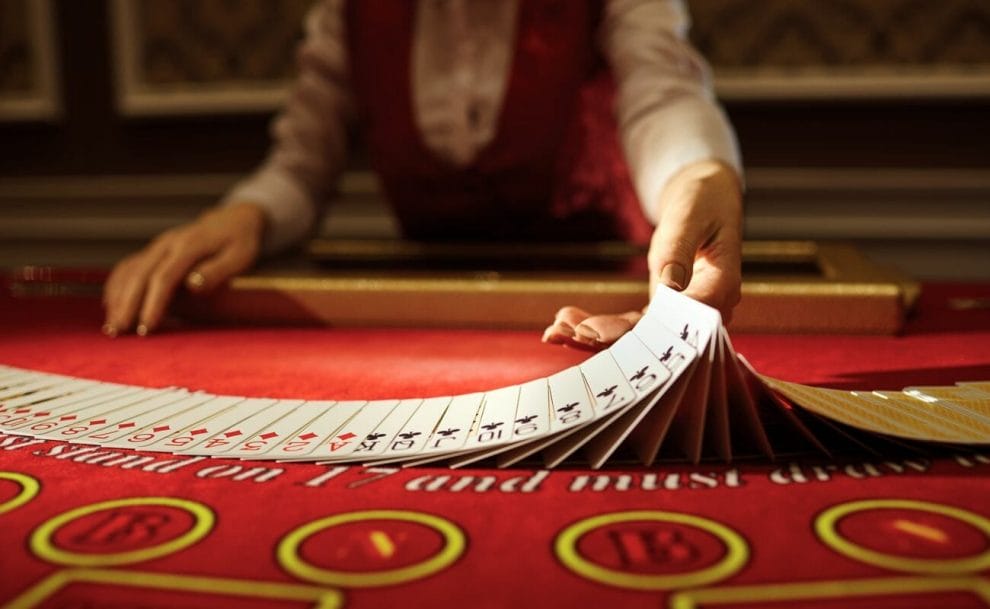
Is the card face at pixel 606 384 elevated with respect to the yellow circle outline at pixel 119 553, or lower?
elevated

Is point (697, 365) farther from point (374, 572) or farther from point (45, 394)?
point (45, 394)

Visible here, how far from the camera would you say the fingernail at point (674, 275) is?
666mm

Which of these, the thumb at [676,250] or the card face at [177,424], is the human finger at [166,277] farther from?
the thumb at [676,250]

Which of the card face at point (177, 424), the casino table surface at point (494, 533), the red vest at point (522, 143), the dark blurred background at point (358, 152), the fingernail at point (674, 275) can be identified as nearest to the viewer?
the casino table surface at point (494, 533)

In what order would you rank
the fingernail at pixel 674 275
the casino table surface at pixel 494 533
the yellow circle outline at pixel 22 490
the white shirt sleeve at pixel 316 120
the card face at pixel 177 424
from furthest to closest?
the white shirt sleeve at pixel 316 120
the fingernail at pixel 674 275
the card face at pixel 177 424
the yellow circle outline at pixel 22 490
the casino table surface at pixel 494 533

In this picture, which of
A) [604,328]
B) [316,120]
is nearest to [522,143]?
[316,120]

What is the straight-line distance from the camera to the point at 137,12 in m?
2.12

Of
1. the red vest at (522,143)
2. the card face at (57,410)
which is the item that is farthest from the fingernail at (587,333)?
the red vest at (522,143)

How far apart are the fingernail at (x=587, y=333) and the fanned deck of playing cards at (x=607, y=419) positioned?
3.2 inches

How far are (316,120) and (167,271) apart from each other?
2.09ft

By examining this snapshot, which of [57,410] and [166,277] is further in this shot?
[166,277]

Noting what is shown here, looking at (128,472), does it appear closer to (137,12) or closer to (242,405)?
(242,405)

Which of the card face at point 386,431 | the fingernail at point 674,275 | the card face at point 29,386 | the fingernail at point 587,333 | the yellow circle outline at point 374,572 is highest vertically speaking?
the fingernail at point 674,275

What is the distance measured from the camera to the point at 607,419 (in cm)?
51
